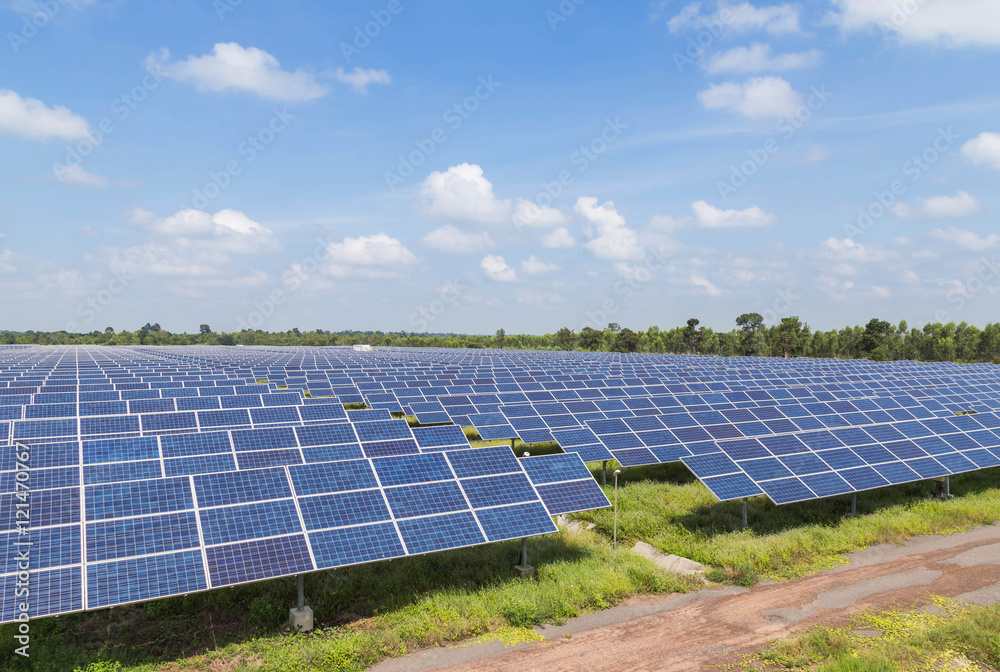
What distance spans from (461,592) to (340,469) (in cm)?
379

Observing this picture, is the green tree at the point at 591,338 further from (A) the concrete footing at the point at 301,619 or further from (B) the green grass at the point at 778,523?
(A) the concrete footing at the point at 301,619

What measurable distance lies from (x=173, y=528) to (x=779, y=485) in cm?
1516

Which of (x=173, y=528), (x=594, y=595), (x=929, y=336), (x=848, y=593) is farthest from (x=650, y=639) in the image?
(x=929, y=336)

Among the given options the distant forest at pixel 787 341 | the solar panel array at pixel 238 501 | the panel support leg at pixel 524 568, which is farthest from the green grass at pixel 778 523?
the distant forest at pixel 787 341

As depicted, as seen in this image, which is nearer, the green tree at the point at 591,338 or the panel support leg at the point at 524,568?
the panel support leg at the point at 524,568

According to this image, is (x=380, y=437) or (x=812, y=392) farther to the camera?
(x=812, y=392)

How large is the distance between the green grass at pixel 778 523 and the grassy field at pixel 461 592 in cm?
5

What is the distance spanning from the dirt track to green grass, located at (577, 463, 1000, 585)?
0.69 m

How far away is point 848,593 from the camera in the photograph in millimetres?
12312

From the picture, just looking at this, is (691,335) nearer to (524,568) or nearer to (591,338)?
(591,338)

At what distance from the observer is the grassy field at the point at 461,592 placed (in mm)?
9570

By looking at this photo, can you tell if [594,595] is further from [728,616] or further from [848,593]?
[848,593]

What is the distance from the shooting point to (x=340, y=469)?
1245cm

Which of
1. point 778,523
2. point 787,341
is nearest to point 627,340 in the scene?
point 787,341
